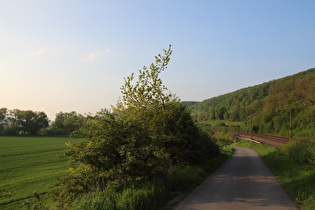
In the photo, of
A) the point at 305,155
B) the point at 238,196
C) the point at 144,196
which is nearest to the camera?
the point at 144,196

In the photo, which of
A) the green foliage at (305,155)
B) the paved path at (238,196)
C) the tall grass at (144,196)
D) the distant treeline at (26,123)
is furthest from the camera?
the distant treeline at (26,123)

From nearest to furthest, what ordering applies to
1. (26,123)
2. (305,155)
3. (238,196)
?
(238,196), (305,155), (26,123)

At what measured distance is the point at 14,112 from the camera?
358ft

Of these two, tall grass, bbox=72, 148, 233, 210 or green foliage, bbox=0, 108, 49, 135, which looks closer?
tall grass, bbox=72, 148, 233, 210

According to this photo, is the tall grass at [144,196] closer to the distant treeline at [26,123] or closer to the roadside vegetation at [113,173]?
the roadside vegetation at [113,173]

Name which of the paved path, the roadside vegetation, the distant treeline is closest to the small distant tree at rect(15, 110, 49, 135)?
the distant treeline

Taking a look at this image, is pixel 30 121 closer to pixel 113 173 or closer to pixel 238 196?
pixel 113 173

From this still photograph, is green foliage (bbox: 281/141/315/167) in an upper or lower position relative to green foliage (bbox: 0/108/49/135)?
lower

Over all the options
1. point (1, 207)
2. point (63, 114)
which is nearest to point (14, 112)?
point (63, 114)

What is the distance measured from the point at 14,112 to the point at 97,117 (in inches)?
4666

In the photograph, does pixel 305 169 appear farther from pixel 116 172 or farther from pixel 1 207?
pixel 1 207

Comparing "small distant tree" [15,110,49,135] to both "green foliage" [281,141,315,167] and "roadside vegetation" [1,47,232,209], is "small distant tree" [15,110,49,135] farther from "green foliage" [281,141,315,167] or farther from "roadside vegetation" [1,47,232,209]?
"green foliage" [281,141,315,167]

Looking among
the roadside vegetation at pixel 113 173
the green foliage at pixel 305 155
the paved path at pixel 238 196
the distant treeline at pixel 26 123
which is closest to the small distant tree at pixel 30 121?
the distant treeline at pixel 26 123

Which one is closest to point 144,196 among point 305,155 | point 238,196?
point 238,196
